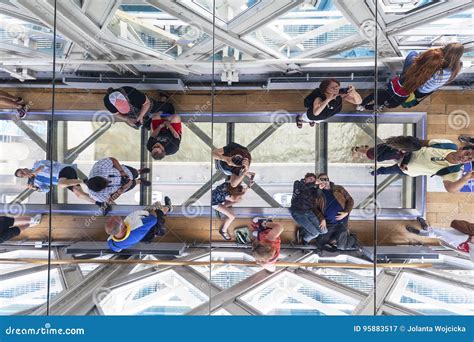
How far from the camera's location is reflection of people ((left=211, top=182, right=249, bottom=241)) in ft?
8.36


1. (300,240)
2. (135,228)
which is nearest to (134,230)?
(135,228)

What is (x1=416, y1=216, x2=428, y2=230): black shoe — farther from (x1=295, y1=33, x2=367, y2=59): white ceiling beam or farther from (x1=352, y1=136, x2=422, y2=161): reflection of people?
(x1=295, y1=33, x2=367, y2=59): white ceiling beam

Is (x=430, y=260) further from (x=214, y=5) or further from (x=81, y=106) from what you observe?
(x=81, y=106)

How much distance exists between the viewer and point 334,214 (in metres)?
2.49

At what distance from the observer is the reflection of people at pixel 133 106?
2383 mm

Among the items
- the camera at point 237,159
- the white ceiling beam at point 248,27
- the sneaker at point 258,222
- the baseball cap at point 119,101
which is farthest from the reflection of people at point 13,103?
the sneaker at point 258,222

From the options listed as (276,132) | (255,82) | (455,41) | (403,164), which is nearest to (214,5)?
(255,82)

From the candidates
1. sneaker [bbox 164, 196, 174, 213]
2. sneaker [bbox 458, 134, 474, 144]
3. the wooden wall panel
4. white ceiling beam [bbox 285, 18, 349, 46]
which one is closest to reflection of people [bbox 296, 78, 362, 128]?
the wooden wall panel

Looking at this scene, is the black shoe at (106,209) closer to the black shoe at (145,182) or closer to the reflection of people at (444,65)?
the black shoe at (145,182)

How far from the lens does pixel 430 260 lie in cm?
252

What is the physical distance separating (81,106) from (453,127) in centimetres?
317

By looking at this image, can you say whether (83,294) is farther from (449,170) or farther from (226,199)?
(449,170)

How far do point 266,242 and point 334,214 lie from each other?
0.59m

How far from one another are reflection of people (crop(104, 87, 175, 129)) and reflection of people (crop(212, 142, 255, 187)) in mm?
581
